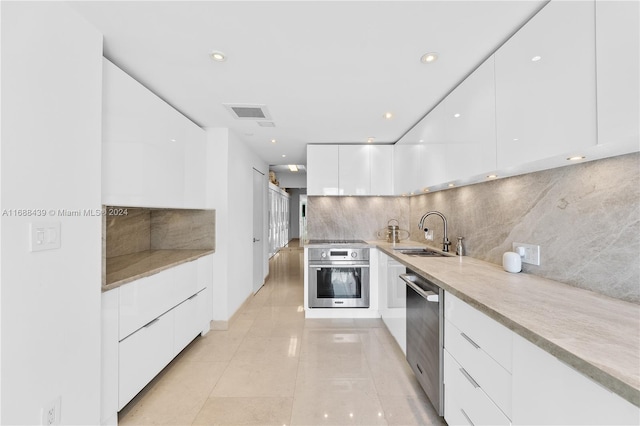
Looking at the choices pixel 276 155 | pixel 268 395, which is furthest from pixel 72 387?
pixel 276 155

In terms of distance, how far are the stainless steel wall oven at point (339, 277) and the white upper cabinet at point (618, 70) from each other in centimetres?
244

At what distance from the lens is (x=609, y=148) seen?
40.8 inches

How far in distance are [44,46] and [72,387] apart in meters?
1.59

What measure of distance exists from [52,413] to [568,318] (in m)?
2.19

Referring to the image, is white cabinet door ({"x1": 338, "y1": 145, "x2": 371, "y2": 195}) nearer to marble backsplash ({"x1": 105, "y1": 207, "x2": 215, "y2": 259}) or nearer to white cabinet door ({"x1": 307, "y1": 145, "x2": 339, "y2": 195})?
white cabinet door ({"x1": 307, "y1": 145, "x2": 339, "y2": 195})

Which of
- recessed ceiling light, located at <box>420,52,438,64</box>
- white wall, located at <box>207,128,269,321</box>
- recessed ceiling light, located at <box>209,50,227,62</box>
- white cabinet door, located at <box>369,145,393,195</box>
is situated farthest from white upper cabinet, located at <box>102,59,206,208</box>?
white cabinet door, located at <box>369,145,393,195</box>

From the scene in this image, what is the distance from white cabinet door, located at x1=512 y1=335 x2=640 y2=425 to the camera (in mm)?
642

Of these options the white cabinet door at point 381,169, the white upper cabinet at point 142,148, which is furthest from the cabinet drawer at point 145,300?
the white cabinet door at point 381,169

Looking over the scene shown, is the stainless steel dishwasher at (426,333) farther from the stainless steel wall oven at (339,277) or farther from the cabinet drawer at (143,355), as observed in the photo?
the cabinet drawer at (143,355)

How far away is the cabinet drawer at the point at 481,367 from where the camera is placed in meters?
1.01

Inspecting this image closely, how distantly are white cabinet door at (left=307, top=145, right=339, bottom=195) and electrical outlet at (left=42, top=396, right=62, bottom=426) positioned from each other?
2.85 metres

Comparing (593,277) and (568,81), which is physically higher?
(568,81)

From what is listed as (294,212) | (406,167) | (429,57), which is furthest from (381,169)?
(294,212)

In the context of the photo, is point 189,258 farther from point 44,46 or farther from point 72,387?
point 44,46
